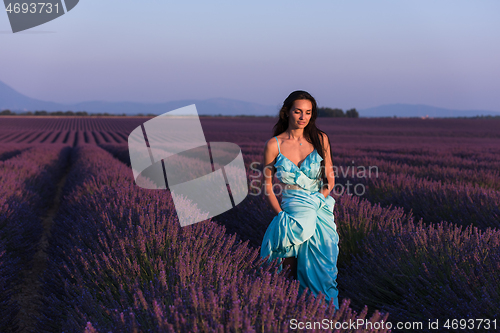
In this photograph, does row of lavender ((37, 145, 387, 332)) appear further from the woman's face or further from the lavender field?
the woman's face

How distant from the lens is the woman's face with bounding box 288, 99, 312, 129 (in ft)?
6.66

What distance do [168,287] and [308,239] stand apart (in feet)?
3.31

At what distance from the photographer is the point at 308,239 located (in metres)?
2.13

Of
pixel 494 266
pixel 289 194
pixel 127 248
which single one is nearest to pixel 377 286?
pixel 494 266

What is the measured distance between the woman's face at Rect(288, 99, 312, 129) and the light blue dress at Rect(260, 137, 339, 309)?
8.2 inches

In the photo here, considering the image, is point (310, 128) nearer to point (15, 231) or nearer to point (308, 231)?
point (308, 231)

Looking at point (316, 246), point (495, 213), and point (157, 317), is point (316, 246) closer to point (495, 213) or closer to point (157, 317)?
point (157, 317)

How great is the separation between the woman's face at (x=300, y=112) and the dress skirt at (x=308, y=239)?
0.42 metres

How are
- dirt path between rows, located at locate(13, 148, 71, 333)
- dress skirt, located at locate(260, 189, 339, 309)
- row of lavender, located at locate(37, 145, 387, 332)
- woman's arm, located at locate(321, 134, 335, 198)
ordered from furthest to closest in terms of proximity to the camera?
1. dirt path between rows, located at locate(13, 148, 71, 333)
2. woman's arm, located at locate(321, 134, 335, 198)
3. dress skirt, located at locate(260, 189, 339, 309)
4. row of lavender, located at locate(37, 145, 387, 332)

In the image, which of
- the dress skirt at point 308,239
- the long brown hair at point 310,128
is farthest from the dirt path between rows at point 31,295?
the long brown hair at point 310,128

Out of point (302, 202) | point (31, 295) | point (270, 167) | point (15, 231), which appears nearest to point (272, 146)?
point (270, 167)

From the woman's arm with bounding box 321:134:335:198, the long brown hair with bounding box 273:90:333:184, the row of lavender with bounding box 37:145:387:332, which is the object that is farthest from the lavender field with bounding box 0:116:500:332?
the long brown hair with bounding box 273:90:333:184

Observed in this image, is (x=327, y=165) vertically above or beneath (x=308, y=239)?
above

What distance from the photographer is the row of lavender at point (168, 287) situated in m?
1.10
